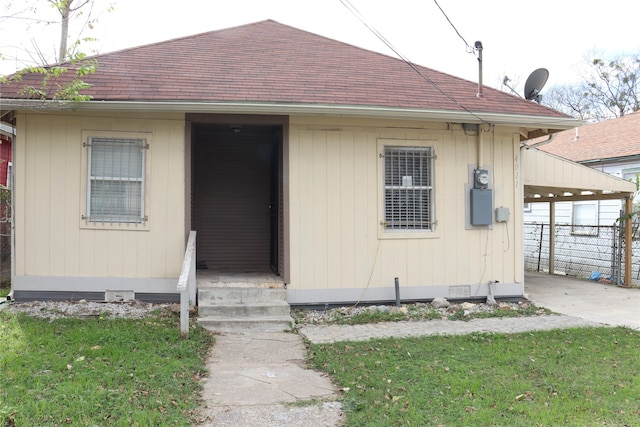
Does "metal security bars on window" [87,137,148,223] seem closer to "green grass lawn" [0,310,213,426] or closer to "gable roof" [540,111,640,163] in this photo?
"green grass lawn" [0,310,213,426]

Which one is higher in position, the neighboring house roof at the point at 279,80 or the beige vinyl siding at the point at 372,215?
the neighboring house roof at the point at 279,80

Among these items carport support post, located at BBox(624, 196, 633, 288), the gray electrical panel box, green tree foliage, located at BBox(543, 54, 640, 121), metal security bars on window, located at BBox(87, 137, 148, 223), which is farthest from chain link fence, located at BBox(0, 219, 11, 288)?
green tree foliage, located at BBox(543, 54, 640, 121)

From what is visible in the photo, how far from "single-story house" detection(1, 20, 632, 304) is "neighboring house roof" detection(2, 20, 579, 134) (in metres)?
0.04

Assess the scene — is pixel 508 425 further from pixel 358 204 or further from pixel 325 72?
pixel 325 72

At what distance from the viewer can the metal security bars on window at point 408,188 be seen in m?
7.12

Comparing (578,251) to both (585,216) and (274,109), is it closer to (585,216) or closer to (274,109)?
(585,216)

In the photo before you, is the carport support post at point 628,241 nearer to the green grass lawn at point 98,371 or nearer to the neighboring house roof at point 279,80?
the neighboring house roof at point 279,80

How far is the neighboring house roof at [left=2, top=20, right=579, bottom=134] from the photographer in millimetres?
6574

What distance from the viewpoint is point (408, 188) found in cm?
717

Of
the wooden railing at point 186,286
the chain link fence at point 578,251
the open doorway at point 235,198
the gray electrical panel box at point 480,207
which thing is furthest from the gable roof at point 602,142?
the wooden railing at point 186,286

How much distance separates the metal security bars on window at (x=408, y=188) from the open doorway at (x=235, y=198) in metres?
2.45

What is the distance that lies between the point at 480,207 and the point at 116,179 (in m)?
5.07

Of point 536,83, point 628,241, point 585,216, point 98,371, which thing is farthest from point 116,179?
point 585,216

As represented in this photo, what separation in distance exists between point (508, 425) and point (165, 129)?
17.7 ft
